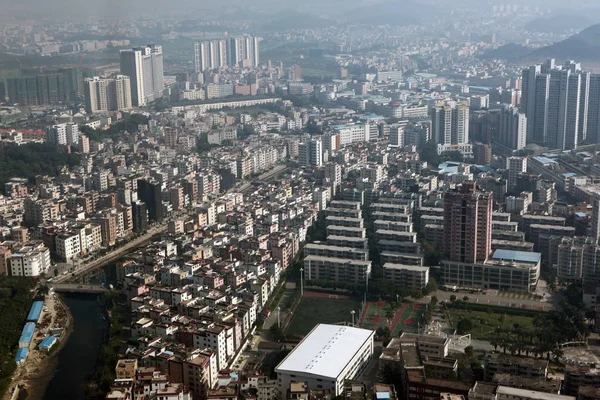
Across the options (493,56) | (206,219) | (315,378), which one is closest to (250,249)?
(206,219)

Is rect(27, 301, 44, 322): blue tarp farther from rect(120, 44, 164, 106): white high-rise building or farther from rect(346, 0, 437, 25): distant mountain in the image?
rect(346, 0, 437, 25): distant mountain

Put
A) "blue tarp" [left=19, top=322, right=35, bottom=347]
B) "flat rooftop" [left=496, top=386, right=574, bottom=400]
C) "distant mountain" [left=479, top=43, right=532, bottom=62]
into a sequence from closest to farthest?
"flat rooftop" [left=496, top=386, right=574, bottom=400], "blue tarp" [left=19, top=322, right=35, bottom=347], "distant mountain" [left=479, top=43, right=532, bottom=62]

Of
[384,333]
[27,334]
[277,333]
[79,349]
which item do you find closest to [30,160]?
[27,334]

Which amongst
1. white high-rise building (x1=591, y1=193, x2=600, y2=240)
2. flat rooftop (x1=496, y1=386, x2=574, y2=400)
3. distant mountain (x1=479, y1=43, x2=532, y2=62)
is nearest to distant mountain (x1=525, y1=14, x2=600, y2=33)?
distant mountain (x1=479, y1=43, x2=532, y2=62)

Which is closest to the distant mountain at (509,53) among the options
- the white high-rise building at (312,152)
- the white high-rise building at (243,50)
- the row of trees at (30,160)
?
the white high-rise building at (243,50)

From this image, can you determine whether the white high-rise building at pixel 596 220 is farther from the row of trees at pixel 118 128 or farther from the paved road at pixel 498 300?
the row of trees at pixel 118 128

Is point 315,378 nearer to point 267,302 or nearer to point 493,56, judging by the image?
point 267,302

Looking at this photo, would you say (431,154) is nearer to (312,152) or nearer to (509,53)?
(312,152)
